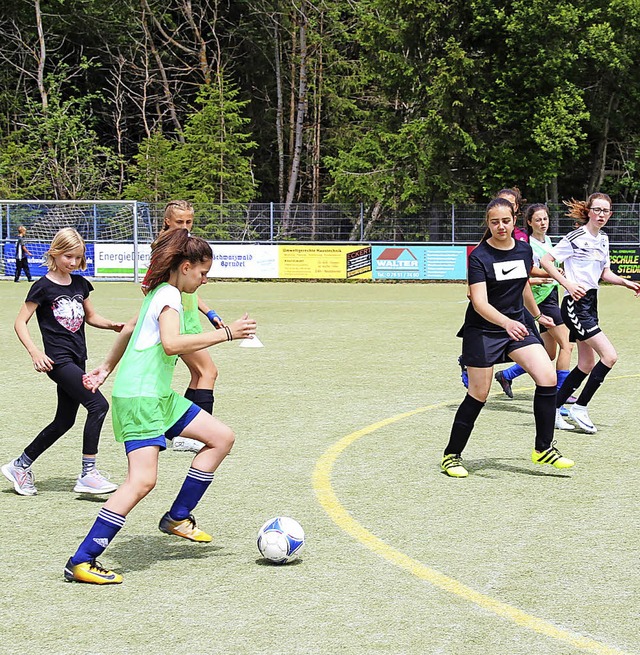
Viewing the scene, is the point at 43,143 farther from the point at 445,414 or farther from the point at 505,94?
the point at 445,414

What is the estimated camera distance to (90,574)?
15.6 ft

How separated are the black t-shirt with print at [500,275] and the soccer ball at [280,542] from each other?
248 centimetres

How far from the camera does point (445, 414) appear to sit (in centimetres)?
950

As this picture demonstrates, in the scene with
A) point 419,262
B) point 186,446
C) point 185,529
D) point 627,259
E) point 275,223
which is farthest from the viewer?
point 275,223

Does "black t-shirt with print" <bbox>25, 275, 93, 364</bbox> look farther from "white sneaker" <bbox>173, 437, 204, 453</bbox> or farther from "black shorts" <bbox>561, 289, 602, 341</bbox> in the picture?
"black shorts" <bbox>561, 289, 602, 341</bbox>

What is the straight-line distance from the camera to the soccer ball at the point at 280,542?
5066mm

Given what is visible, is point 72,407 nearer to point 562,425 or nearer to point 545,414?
point 545,414

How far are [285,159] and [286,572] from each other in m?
44.7

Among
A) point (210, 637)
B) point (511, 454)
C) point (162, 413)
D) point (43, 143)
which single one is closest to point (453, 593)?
point (210, 637)

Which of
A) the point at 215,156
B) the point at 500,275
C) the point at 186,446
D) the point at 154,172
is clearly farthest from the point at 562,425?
the point at 154,172

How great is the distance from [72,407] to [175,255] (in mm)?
2048

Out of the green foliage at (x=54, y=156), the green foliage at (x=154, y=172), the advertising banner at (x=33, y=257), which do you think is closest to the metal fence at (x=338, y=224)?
the advertising banner at (x=33, y=257)

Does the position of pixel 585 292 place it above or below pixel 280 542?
above

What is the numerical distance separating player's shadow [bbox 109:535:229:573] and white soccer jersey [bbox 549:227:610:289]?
4.68 meters
